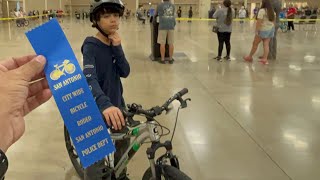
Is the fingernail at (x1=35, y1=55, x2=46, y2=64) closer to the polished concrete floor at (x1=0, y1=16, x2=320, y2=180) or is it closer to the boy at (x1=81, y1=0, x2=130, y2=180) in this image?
the boy at (x1=81, y1=0, x2=130, y2=180)

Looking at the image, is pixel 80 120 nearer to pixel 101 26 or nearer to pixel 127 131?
pixel 127 131

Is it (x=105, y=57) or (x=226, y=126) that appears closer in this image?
(x=105, y=57)

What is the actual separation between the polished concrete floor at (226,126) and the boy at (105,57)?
717 millimetres

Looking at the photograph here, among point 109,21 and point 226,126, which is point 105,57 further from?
point 226,126

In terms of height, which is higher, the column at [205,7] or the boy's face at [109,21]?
the column at [205,7]

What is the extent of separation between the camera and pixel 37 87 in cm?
137

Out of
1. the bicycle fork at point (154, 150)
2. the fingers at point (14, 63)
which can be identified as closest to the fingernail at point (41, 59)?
the fingers at point (14, 63)

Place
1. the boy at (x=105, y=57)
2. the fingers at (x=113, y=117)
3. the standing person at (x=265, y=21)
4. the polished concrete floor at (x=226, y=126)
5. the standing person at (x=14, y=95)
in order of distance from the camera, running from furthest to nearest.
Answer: the standing person at (x=265, y=21), the polished concrete floor at (x=226, y=126), the boy at (x=105, y=57), the fingers at (x=113, y=117), the standing person at (x=14, y=95)

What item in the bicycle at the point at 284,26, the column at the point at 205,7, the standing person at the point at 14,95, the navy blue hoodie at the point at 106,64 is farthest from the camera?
the column at the point at 205,7

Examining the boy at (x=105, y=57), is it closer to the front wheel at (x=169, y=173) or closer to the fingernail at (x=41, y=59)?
the front wheel at (x=169, y=173)

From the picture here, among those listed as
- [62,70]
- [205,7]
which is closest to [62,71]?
[62,70]

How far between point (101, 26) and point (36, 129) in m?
2.62

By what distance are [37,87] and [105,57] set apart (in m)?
1.32

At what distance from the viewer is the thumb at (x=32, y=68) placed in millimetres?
1154
